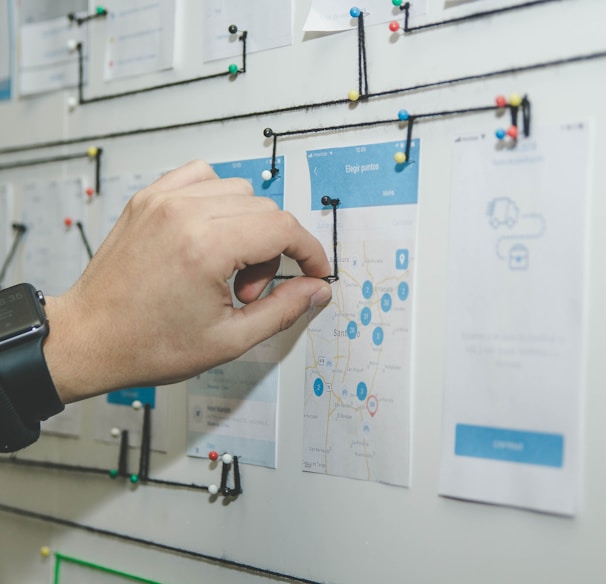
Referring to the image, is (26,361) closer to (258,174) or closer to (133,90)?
(258,174)

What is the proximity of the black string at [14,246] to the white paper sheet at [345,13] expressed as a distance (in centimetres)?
62

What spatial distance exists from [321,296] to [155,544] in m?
0.45

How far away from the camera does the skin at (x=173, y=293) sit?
2.53ft

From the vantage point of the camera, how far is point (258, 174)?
0.96m

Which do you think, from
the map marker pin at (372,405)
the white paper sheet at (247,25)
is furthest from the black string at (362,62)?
the map marker pin at (372,405)

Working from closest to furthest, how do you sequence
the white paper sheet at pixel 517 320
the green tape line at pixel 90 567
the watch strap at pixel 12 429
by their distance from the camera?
1. the white paper sheet at pixel 517 320
2. the watch strap at pixel 12 429
3. the green tape line at pixel 90 567

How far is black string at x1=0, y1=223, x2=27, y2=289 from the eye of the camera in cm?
123

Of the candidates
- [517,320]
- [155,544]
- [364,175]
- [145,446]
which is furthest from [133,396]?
[517,320]

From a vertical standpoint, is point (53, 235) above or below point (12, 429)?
above

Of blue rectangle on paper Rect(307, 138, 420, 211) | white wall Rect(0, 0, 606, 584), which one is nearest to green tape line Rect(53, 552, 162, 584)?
white wall Rect(0, 0, 606, 584)

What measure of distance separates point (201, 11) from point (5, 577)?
967 millimetres

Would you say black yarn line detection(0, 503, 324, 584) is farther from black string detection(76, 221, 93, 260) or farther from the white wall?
black string detection(76, 221, 93, 260)

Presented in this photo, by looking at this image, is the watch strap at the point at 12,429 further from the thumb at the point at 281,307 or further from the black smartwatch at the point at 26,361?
the thumb at the point at 281,307

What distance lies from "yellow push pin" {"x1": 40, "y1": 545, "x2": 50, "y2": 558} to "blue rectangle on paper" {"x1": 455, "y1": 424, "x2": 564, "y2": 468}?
73 centimetres
